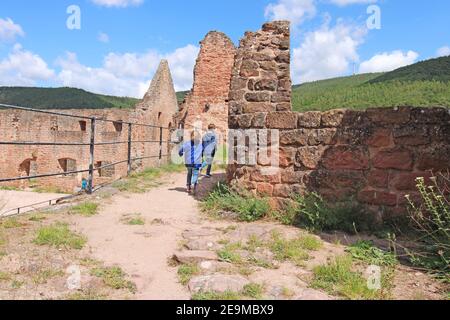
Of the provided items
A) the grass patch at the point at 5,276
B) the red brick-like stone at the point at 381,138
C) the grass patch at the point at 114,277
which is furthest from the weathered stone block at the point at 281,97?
the grass patch at the point at 5,276

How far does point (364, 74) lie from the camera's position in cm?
5072

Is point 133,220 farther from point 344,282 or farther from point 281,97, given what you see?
point 344,282

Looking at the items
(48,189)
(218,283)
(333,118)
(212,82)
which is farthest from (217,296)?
(48,189)

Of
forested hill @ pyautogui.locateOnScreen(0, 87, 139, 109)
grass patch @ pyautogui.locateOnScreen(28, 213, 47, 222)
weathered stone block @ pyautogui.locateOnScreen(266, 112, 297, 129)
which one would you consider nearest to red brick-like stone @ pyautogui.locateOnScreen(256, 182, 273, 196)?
weathered stone block @ pyautogui.locateOnScreen(266, 112, 297, 129)

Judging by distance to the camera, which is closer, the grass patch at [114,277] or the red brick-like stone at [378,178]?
the grass patch at [114,277]

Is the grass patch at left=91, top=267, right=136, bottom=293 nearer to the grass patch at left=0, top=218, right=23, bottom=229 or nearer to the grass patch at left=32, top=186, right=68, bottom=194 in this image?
the grass patch at left=0, top=218, right=23, bottom=229

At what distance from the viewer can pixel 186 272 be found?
3223mm

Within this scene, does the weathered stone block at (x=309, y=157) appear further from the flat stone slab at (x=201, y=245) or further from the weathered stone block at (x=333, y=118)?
the flat stone slab at (x=201, y=245)

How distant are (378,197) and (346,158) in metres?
0.63

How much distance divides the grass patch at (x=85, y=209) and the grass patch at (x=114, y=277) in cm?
236

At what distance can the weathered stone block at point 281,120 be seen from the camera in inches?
Result: 211

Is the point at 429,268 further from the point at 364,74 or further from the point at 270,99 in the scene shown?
the point at 364,74
